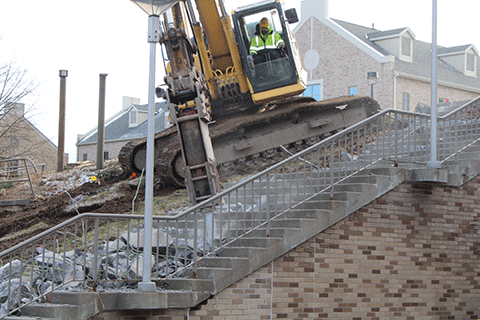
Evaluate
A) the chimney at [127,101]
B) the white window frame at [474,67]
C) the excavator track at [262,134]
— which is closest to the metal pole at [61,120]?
the excavator track at [262,134]

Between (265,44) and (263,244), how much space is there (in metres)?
8.20

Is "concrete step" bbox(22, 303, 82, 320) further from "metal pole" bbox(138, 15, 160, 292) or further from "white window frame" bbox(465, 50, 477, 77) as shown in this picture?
"white window frame" bbox(465, 50, 477, 77)

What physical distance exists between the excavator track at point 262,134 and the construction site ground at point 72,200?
75 cm

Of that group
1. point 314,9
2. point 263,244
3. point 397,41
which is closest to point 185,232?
point 263,244

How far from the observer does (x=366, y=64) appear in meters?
32.2

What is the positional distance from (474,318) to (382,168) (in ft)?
11.4

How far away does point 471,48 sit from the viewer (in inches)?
1512

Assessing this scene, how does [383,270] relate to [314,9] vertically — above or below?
below

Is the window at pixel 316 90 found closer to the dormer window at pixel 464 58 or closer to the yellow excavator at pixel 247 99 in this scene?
the dormer window at pixel 464 58

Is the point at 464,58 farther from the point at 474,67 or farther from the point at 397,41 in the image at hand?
the point at 397,41

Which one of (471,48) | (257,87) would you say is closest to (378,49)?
(471,48)

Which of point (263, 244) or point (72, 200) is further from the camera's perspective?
point (72, 200)

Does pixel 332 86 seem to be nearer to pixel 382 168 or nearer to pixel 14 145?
pixel 14 145

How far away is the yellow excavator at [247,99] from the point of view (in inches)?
641
